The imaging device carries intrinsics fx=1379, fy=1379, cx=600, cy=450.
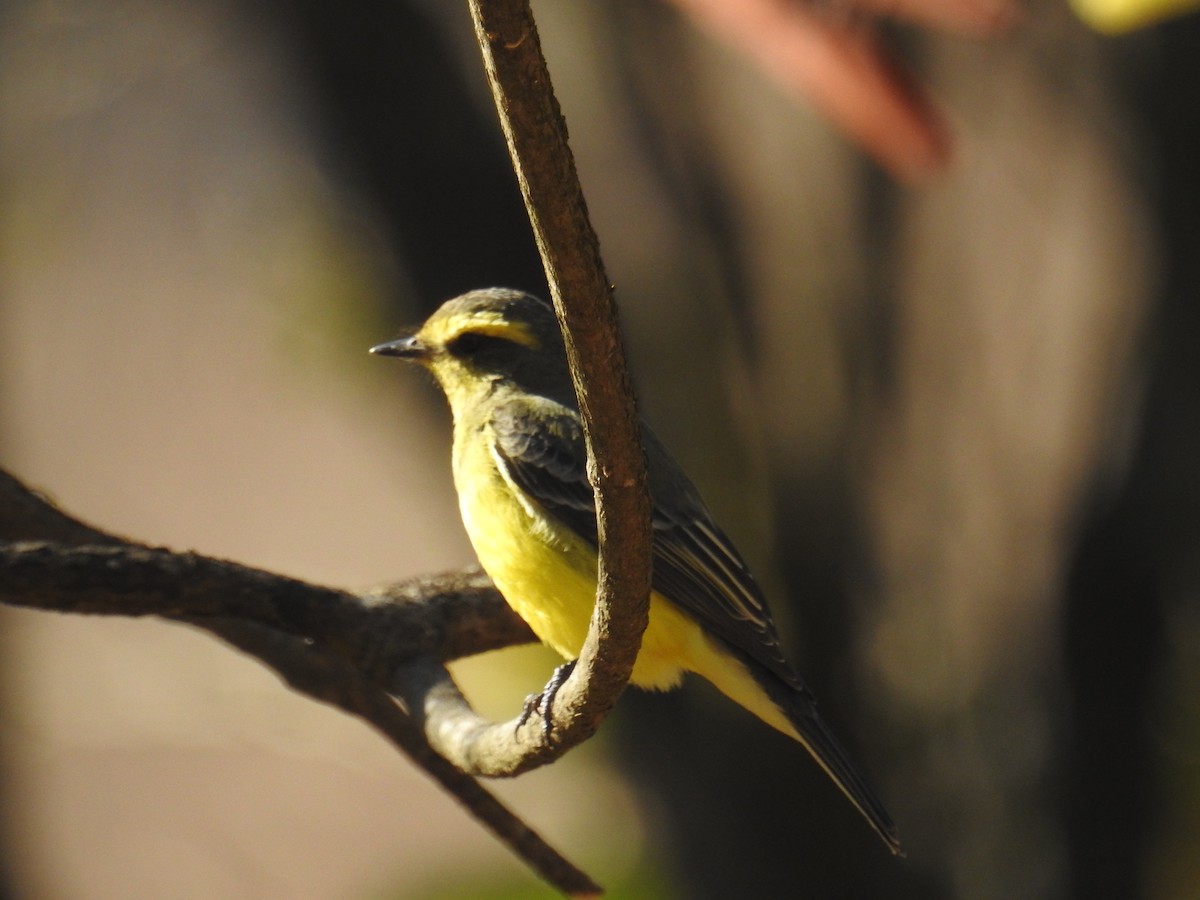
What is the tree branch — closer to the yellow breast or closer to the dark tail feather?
the yellow breast

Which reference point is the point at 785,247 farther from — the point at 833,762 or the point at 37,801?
the point at 37,801

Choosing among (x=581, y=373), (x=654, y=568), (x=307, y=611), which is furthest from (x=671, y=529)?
(x=581, y=373)

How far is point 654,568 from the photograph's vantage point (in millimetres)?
3084

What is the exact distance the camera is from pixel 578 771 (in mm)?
6750

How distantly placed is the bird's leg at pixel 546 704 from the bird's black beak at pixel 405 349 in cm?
106

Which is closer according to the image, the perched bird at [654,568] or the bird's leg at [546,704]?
the bird's leg at [546,704]

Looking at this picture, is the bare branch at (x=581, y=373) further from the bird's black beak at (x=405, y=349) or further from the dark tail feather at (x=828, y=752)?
the bird's black beak at (x=405, y=349)

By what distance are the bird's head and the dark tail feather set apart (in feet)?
3.29

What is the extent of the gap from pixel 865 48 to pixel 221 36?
4.65 metres

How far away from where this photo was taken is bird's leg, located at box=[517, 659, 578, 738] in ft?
8.42

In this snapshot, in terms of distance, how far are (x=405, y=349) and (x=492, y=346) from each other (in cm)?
24

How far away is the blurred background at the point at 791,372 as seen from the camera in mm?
4895

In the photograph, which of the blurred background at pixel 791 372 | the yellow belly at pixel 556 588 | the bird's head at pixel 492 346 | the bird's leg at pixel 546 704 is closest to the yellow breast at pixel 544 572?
the yellow belly at pixel 556 588

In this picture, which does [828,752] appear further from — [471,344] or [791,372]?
[791,372]
